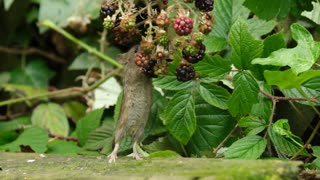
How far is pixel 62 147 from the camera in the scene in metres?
2.56

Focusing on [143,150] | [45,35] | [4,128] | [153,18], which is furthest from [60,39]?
[153,18]

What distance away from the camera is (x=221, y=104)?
6.35 ft

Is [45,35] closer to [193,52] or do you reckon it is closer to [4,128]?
[4,128]

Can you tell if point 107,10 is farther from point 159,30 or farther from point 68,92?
point 68,92

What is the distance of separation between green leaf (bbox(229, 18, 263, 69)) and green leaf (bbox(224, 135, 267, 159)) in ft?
0.67

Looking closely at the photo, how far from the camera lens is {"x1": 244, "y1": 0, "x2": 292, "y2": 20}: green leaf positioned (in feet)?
6.52

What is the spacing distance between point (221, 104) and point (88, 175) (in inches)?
23.7

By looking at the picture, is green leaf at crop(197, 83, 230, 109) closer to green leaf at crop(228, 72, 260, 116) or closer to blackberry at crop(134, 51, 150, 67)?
green leaf at crop(228, 72, 260, 116)

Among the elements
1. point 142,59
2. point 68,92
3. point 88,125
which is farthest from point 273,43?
point 68,92

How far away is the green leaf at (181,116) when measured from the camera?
187 centimetres

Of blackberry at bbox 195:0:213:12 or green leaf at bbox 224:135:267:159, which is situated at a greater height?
blackberry at bbox 195:0:213:12

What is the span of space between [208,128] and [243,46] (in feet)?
1.15

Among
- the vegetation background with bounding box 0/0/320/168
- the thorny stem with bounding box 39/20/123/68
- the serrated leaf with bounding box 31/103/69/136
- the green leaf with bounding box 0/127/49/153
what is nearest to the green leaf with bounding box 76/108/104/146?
the vegetation background with bounding box 0/0/320/168

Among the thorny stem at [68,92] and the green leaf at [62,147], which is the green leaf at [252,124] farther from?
the thorny stem at [68,92]
